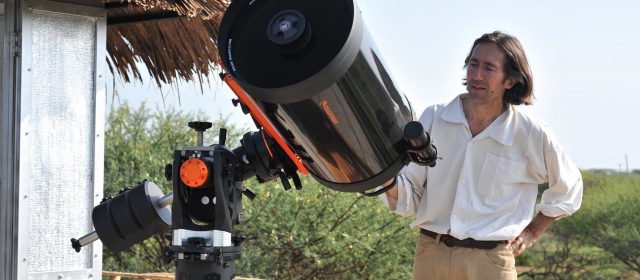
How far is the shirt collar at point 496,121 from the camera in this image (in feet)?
12.2

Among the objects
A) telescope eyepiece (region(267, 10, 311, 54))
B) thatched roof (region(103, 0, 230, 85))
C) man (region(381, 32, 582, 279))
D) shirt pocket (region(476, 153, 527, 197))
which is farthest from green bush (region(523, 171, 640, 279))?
telescope eyepiece (region(267, 10, 311, 54))

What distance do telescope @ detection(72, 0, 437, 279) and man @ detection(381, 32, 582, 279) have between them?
0.81 metres

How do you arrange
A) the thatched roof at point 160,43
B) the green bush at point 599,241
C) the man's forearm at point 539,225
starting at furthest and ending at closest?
the green bush at point 599,241 → the thatched roof at point 160,43 → the man's forearm at point 539,225

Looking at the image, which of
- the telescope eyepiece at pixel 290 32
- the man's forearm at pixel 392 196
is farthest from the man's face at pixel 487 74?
the telescope eyepiece at pixel 290 32

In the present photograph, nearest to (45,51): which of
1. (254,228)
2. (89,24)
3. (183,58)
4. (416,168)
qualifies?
(89,24)

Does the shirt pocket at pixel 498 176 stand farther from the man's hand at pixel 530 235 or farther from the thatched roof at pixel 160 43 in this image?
the thatched roof at pixel 160 43

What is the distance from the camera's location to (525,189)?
150 inches

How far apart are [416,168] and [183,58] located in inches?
103

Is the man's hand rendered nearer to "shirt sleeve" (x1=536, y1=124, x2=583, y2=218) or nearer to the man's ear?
"shirt sleeve" (x1=536, y1=124, x2=583, y2=218)

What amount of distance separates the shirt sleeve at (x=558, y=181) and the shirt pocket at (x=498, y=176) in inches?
5.5

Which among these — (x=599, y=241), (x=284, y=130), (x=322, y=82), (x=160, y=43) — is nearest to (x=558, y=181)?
(x=284, y=130)

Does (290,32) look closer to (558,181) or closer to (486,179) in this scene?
(486,179)

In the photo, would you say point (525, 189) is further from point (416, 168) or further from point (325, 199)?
point (325, 199)

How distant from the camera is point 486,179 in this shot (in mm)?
3709
